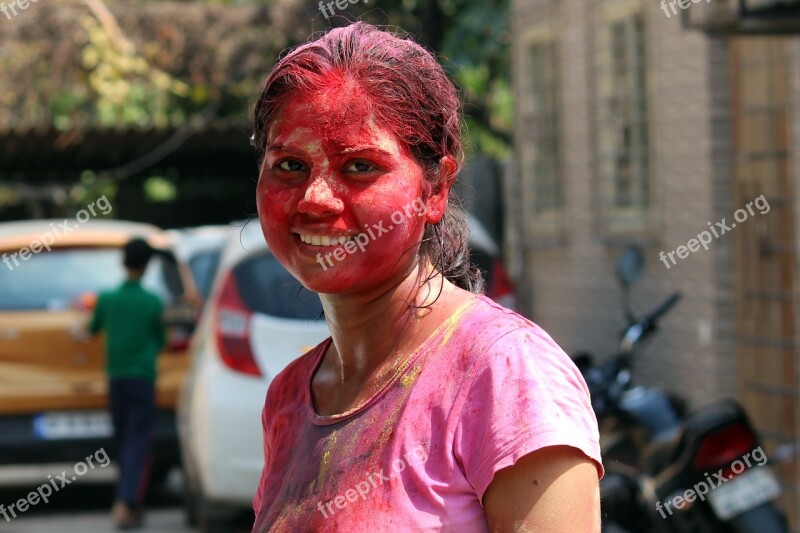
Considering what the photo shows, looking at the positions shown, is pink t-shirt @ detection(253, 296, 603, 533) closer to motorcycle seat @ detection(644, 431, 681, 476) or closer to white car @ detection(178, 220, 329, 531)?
motorcycle seat @ detection(644, 431, 681, 476)

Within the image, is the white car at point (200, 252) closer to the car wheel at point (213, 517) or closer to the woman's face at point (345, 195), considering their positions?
the car wheel at point (213, 517)

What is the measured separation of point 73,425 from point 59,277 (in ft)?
3.38

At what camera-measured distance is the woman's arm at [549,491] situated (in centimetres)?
171

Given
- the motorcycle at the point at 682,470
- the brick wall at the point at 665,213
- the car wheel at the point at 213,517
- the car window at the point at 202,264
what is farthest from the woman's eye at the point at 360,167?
the car window at the point at 202,264

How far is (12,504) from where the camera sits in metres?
10.3

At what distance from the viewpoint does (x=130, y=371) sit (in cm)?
921

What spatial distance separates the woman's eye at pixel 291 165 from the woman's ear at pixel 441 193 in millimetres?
189

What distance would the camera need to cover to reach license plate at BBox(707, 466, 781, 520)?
5551 millimetres

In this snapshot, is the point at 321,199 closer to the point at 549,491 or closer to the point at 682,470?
the point at 549,491

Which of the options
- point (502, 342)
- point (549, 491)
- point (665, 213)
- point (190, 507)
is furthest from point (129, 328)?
point (549, 491)

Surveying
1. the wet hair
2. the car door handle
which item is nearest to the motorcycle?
the wet hair

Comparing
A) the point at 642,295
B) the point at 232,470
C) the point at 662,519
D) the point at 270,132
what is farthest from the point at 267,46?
the point at 270,132

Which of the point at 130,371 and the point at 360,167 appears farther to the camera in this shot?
the point at 130,371

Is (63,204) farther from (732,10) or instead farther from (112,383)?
(732,10)
